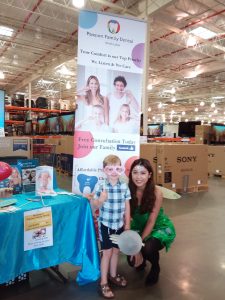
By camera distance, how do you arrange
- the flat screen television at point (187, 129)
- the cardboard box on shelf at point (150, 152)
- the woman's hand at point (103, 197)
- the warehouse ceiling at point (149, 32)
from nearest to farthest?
the woman's hand at point (103, 197)
the cardboard box on shelf at point (150, 152)
the warehouse ceiling at point (149, 32)
the flat screen television at point (187, 129)

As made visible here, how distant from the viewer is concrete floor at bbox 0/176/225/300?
2156 millimetres

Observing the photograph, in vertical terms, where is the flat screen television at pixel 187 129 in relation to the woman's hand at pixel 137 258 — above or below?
above

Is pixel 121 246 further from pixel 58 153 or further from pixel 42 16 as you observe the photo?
pixel 58 153

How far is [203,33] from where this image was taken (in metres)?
8.15

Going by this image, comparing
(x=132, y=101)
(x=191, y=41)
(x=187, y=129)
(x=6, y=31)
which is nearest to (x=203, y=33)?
(x=191, y=41)

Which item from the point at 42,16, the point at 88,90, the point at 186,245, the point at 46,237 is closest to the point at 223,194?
the point at 186,245

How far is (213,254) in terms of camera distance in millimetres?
3012

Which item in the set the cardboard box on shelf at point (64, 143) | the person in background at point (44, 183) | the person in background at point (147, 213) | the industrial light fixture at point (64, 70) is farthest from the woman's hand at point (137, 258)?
the industrial light fixture at point (64, 70)

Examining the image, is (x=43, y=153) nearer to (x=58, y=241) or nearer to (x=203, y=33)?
(x=58, y=241)

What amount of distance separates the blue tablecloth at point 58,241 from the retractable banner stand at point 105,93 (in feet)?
1.73

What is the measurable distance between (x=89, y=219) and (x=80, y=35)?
1.66 meters

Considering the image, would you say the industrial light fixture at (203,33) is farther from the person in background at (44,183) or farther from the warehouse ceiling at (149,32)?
the person in background at (44,183)

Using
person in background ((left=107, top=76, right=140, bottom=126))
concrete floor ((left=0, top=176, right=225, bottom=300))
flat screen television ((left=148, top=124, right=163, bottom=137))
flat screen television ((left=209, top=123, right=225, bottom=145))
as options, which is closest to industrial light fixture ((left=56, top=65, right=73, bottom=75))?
flat screen television ((left=148, top=124, right=163, bottom=137))

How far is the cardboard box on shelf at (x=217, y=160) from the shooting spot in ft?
29.2
